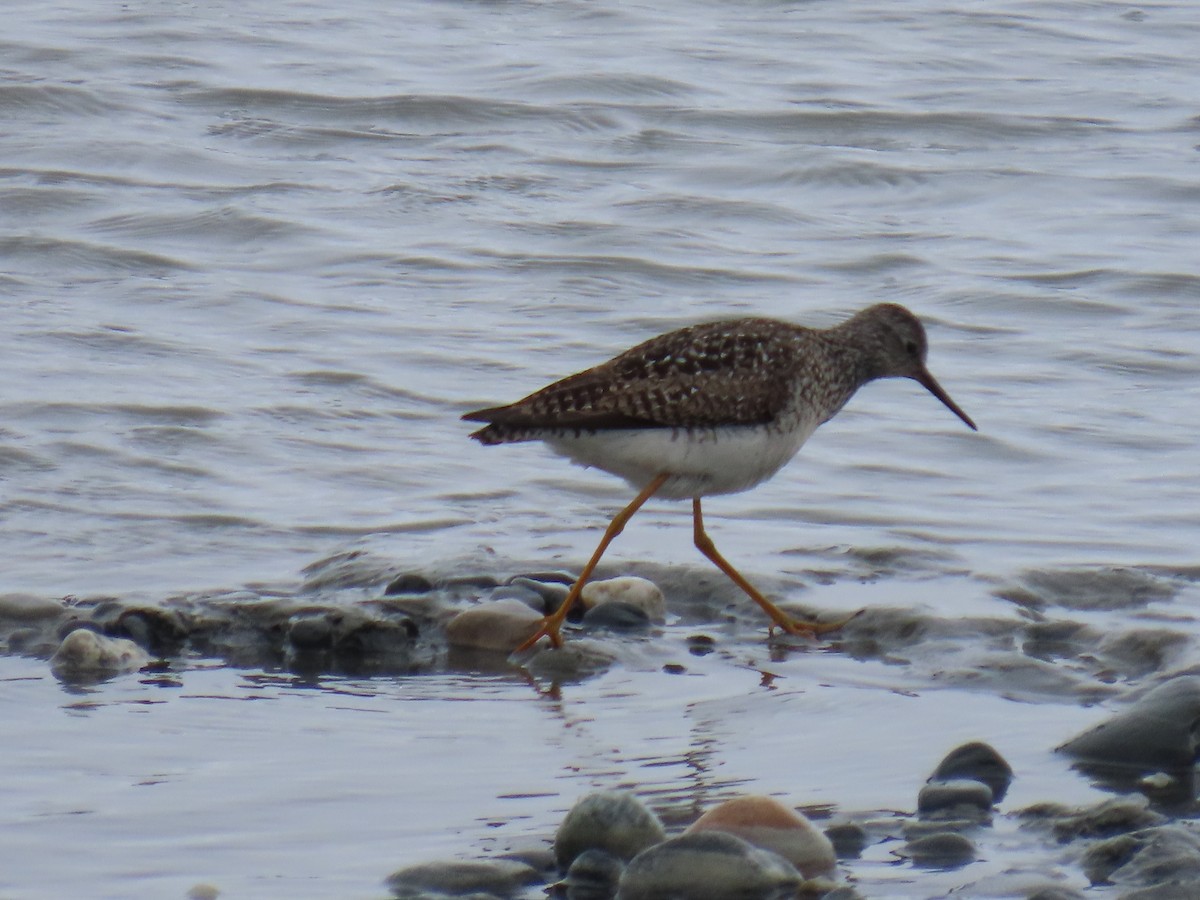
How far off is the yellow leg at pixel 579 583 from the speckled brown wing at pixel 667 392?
0.29 m

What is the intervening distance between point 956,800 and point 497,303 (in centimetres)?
678

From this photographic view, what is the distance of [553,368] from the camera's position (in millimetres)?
10125

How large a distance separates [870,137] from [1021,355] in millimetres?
5139

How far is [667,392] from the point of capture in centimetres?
699

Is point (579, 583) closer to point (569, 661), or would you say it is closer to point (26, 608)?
point (569, 661)

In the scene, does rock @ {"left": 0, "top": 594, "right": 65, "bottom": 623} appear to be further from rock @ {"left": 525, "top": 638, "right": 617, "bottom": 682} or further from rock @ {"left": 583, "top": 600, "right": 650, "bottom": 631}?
rock @ {"left": 583, "top": 600, "right": 650, "bottom": 631}

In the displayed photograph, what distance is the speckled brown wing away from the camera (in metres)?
6.90

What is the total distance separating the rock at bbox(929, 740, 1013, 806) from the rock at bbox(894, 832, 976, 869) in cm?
44

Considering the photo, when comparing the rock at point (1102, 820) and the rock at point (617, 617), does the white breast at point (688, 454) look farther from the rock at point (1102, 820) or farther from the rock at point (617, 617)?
the rock at point (1102, 820)

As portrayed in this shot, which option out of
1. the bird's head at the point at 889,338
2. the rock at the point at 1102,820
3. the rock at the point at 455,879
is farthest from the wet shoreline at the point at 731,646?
the bird's head at the point at 889,338

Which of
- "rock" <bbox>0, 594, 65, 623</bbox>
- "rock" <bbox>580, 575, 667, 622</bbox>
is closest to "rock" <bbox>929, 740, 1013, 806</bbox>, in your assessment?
"rock" <bbox>580, 575, 667, 622</bbox>

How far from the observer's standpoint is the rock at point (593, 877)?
4570mm

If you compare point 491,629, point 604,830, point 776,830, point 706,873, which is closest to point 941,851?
point 776,830

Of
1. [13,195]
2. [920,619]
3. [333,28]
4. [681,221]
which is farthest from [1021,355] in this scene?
[333,28]
